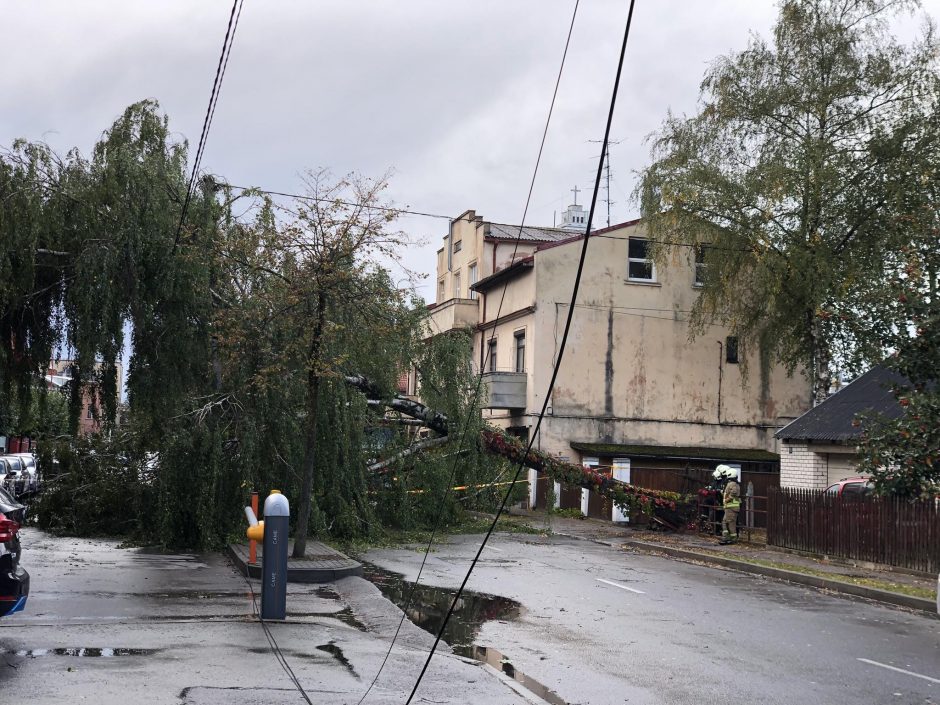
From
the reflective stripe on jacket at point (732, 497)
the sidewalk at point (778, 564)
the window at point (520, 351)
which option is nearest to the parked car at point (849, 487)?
the sidewalk at point (778, 564)

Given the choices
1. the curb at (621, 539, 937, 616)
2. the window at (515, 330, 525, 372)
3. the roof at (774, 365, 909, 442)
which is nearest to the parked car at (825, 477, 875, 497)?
the roof at (774, 365, 909, 442)

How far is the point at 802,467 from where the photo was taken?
26000 millimetres

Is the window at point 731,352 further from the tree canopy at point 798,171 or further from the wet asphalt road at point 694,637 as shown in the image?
the wet asphalt road at point 694,637

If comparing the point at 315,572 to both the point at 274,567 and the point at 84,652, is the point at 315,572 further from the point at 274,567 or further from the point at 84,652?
the point at 84,652

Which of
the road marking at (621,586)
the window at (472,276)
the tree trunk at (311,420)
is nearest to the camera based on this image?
the tree trunk at (311,420)

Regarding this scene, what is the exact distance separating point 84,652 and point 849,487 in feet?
61.8

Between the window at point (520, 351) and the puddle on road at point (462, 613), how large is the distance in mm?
22168

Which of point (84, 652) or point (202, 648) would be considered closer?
point (84, 652)

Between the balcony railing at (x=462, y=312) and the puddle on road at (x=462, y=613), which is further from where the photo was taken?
the balcony railing at (x=462, y=312)

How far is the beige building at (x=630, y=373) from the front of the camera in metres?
37.2

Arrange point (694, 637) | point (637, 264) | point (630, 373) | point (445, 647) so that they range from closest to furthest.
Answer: point (445, 647), point (694, 637), point (630, 373), point (637, 264)

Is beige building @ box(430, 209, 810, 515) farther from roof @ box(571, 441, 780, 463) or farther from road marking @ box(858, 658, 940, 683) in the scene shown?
road marking @ box(858, 658, 940, 683)

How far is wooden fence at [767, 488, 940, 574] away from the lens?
1920cm

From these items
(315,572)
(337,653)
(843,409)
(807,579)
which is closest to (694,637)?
(337,653)
